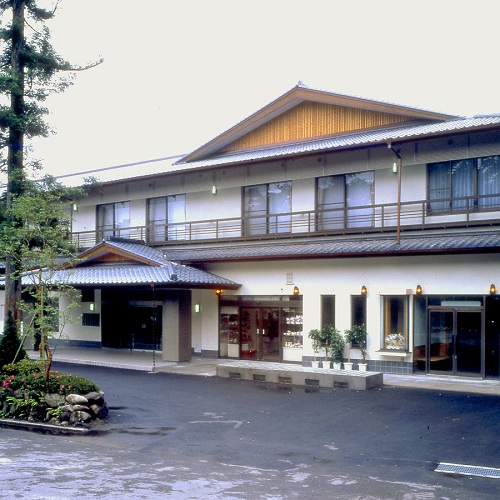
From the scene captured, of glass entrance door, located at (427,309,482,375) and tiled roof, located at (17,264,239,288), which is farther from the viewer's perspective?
tiled roof, located at (17,264,239,288)

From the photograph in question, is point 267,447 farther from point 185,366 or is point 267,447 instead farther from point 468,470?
point 185,366

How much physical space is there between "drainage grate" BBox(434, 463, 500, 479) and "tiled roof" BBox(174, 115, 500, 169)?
37.9ft

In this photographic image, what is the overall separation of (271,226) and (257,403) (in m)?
10.6

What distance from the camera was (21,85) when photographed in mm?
18406

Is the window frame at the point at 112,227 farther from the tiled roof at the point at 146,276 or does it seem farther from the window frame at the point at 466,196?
the window frame at the point at 466,196

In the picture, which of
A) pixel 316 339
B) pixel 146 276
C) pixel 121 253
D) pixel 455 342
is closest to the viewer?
pixel 455 342

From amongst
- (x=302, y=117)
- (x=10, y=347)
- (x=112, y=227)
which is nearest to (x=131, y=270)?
(x=112, y=227)

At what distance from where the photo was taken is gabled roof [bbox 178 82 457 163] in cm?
2352

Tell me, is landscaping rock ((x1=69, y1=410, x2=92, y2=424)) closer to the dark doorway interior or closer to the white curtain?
the white curtain

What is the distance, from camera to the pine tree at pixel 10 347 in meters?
16.4

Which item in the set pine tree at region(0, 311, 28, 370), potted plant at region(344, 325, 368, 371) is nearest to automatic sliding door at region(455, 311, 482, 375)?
potted plant at region(344, 325, 368, 371)

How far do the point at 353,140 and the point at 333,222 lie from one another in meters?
3.06

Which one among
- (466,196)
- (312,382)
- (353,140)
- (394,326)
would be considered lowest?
(312,382)

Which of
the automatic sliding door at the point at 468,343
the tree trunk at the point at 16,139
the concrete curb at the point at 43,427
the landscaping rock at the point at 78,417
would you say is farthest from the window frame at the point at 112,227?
the landscaping rock at the point at 78,417
